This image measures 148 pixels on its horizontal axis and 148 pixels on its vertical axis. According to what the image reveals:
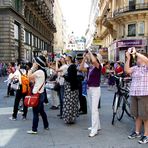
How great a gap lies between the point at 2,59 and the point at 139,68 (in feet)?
101

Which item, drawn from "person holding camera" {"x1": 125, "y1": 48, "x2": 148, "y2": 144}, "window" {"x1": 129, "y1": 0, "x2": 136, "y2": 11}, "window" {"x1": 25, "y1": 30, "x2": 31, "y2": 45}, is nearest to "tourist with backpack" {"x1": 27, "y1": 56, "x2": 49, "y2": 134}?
"person holding camera" {"x1": 125, "y1": 48, "x2": 148, "y2": 144}

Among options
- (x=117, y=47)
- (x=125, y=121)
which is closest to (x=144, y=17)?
(x=117, y=47)

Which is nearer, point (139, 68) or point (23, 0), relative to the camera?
point (139, 68)

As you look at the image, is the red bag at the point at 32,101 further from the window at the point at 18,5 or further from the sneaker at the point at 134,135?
the window at the point at 18,5

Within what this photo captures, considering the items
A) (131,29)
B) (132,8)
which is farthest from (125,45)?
(132,8)

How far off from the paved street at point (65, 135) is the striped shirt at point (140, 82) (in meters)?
1.00

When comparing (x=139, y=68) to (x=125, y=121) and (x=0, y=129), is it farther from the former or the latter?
(x=0, y=129)

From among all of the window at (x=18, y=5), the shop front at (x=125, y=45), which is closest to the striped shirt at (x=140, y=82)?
the shop front at (x=125, y=45)

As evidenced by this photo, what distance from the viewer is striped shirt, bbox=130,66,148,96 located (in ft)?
23.8

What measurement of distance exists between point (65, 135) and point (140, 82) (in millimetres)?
2041

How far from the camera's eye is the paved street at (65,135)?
710 centimetres

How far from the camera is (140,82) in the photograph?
731cm

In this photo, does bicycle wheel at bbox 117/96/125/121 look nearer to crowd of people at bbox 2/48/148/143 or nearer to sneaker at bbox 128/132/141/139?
crowd of people at bbox 2/48/148/143

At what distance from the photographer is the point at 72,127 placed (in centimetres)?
883
